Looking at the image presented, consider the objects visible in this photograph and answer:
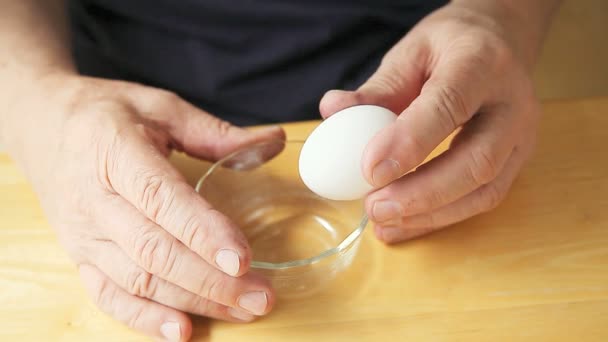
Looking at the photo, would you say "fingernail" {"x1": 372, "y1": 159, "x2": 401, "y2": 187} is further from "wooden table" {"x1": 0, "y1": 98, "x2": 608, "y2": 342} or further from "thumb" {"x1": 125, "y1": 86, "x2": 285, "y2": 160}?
"thumb" {"x1": 125, "y1": 86, "x2": 285, "y2": 160}

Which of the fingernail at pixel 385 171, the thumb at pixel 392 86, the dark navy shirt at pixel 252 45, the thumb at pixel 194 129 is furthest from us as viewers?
the dark navy shirt at pixel 252 45

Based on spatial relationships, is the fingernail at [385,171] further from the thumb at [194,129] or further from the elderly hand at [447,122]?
the thumb at [194,129]

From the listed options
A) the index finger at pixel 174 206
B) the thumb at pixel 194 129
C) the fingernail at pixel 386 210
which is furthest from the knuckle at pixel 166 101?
the fingernail at pixel 386 210

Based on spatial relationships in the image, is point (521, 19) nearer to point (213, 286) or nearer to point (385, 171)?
point (385, 171)

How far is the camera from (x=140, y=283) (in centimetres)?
77

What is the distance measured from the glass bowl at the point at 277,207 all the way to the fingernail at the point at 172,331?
14 centimetres

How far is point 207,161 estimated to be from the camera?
3.14 ft

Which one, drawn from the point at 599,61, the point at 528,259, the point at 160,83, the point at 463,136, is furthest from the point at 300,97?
the point at 599,61

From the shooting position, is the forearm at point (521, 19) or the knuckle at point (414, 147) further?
the forearm at point (521, 19)

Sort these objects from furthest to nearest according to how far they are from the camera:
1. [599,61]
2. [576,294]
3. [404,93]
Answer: [599,61], [404,93], [576,294]

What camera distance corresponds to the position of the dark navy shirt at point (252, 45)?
1.11 meters

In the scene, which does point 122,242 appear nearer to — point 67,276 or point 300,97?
point 67,276

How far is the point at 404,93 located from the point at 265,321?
369 mm

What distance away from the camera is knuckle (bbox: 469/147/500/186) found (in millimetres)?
781
